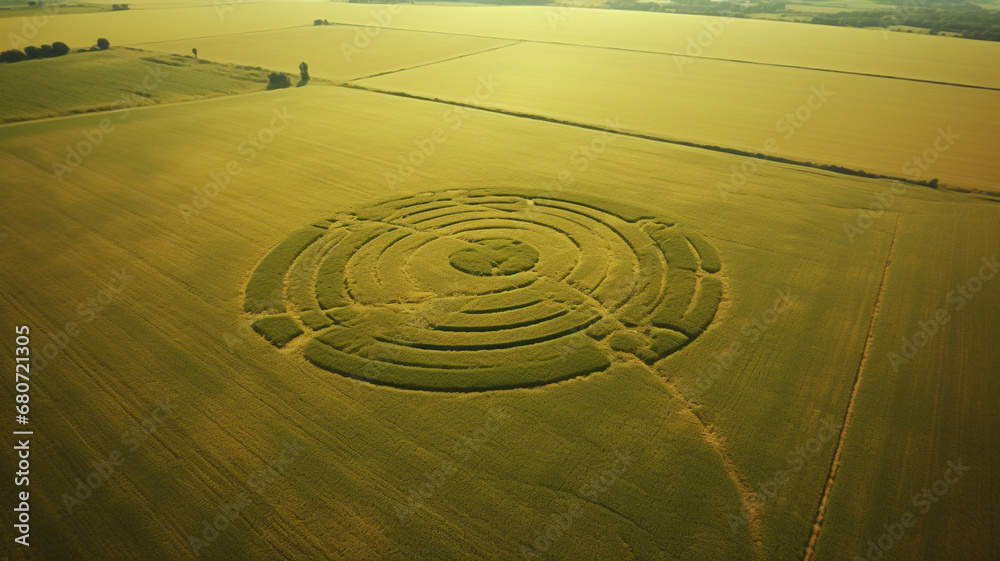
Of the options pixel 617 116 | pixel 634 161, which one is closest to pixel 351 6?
pixel 617 116
